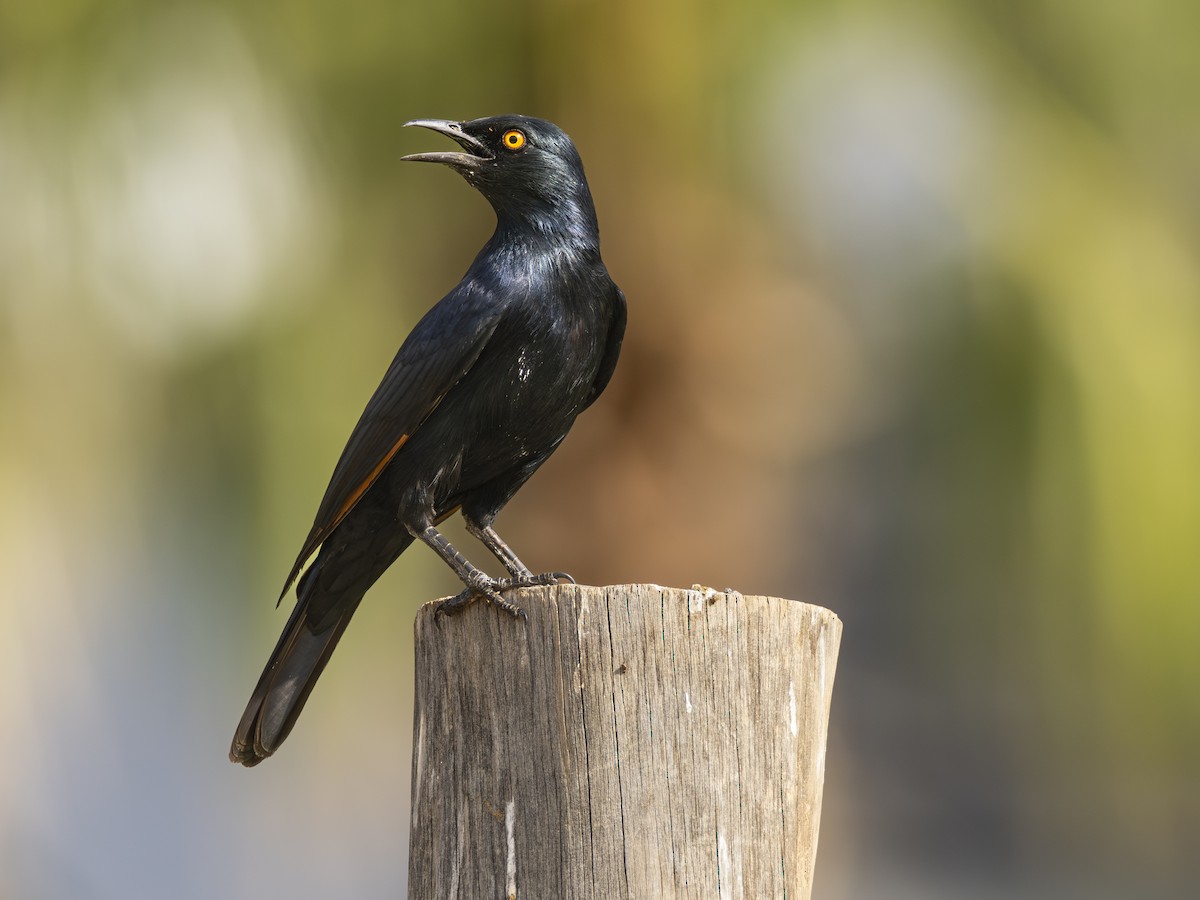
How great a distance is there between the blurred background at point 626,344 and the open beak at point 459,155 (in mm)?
2096

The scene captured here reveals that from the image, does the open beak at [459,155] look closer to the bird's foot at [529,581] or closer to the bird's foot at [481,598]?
the bird's foot at [529,581]

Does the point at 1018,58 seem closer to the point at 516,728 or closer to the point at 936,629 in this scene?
the point at 936,629

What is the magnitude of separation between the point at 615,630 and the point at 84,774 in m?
4.11

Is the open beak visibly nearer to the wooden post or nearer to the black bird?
the black bird

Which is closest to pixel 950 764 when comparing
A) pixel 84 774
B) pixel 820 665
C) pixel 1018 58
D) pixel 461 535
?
pixel 461 535

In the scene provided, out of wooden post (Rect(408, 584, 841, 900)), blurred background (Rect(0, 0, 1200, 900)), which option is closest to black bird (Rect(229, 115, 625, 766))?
wooden post (Rect(408, 584, 841, 900))

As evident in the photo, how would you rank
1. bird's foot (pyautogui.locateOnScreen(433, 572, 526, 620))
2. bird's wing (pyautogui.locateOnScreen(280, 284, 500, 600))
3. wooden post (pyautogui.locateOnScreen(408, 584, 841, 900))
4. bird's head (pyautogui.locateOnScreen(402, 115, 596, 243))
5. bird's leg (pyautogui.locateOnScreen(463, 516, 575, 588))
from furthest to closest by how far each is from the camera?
bird's head (pyautogui.locateOnScreen(402, 115, 596, 243))
bird's leg (pyautogui.locateOnScreen(463, 516, 575, 588))
bird's wing (pyautogui.locateOnScreen(280, 284, 500, 600))
bird's foot (pyautogui.locateOnScreen(433, 572, 526, 620))
wooden post (pyautogui.locateOnScreen(408, 584, 841, 900))

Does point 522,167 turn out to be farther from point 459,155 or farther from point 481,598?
point 481,598

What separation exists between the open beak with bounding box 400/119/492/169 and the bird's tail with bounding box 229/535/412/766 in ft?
3.48

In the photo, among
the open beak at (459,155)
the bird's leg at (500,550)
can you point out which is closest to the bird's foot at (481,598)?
the bird's leg at (500,550)

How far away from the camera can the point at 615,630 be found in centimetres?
246

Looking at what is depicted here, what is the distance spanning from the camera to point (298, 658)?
3.81 meters

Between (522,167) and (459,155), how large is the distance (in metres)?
0.18

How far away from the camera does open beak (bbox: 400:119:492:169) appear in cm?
397
